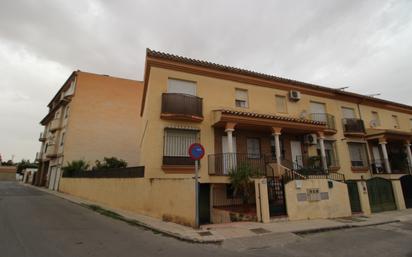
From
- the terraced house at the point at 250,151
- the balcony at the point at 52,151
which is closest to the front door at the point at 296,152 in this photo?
the terraced house at the point at 250,151

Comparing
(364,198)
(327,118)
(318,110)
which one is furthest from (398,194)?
(318,110)

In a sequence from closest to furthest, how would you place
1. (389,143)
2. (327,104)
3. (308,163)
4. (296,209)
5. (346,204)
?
(296,209) < (346,204) < (308,163) < (327,104) < (389,143)

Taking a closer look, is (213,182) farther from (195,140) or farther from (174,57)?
(174,57)

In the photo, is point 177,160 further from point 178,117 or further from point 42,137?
point 42,137

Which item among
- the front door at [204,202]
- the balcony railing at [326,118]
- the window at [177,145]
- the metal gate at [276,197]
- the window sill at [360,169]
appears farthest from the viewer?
the window sill at [360,169]

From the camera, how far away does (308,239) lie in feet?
21.7

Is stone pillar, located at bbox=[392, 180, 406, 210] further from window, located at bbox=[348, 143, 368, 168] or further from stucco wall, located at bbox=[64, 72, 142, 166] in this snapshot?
stucco wall, located at bbox=[64, 72, 142, 166]

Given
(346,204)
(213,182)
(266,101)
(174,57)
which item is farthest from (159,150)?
(346,204)

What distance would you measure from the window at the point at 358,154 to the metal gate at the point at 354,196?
615 centimetres

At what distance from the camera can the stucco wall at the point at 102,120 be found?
2125cm

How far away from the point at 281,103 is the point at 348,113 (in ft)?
22.7

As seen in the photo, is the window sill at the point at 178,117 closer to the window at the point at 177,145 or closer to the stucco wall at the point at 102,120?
the window at the point at 177,145

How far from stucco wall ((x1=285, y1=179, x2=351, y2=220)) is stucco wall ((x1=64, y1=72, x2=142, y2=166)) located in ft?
60.0

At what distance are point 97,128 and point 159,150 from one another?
1397 centimetres
